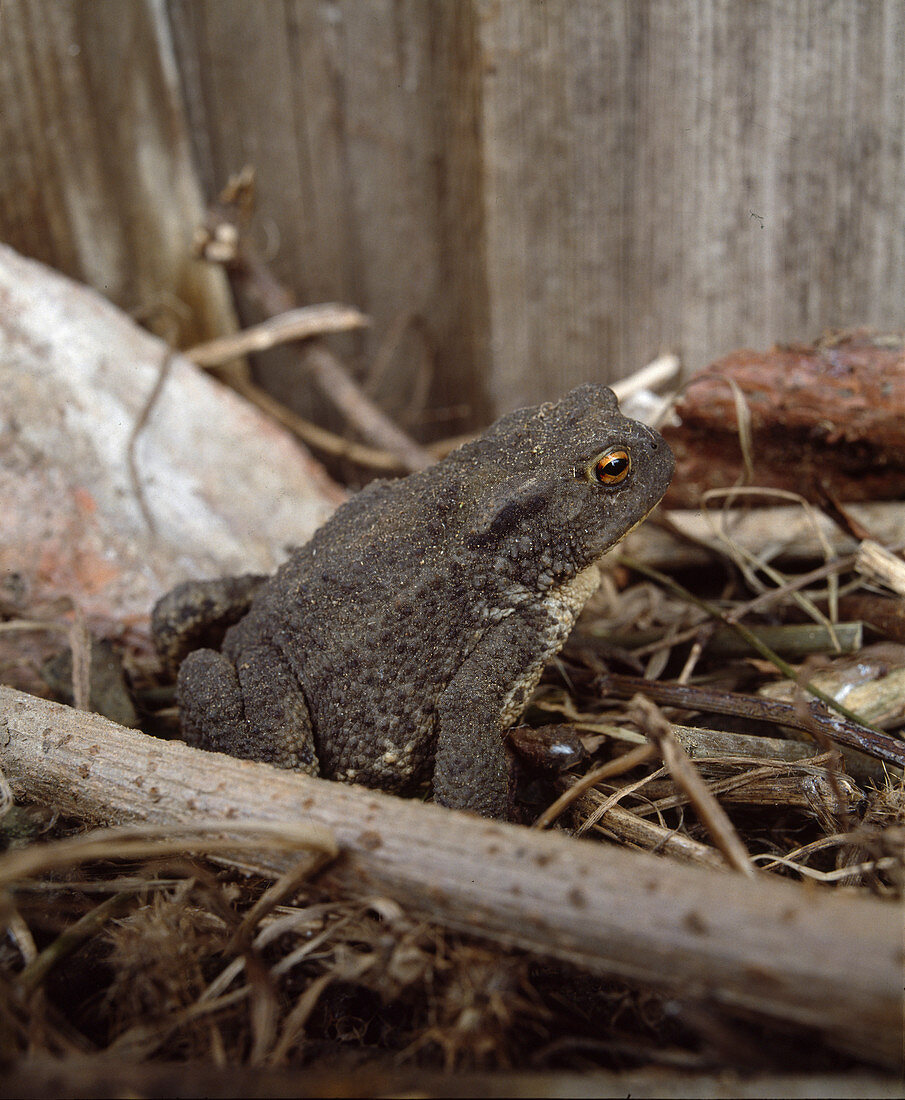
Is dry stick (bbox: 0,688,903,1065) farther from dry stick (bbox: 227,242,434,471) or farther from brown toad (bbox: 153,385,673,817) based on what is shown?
dry stick (bbox: 227,242,434,471)

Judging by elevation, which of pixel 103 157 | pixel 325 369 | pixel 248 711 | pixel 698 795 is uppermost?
pixel 103 157

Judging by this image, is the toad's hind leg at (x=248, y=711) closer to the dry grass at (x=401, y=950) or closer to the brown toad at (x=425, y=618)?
the brown toad at (x=425, y=618)

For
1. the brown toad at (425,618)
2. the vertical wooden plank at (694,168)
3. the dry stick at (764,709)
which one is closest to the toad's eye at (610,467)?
the brown toad at (425,618)

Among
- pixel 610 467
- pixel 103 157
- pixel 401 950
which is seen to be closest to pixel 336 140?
pixel 103 157

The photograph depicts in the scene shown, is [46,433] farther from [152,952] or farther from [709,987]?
[709,987]

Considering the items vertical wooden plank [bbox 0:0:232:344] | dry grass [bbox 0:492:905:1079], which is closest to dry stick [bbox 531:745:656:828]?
dry grass [bbox 0:492:905:1079]

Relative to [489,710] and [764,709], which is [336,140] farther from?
[764,709]

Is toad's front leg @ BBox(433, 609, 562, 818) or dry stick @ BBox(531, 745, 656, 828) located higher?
dry stick @ BBox(531, 745, 656, 828)

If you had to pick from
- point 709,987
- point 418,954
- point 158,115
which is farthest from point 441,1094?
point 158,115
